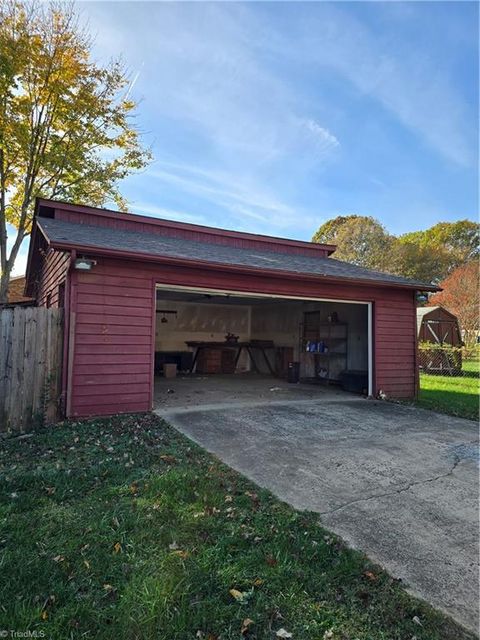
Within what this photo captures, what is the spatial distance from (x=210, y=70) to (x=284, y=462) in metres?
8.29

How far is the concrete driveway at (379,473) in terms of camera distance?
7.14ft

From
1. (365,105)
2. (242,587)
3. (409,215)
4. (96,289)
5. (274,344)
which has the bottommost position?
(242,587)

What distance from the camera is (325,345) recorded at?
10328mm

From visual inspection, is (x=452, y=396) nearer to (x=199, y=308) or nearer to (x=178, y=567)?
(x=199, y=308)

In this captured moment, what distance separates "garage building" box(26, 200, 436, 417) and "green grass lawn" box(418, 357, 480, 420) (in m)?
0.61

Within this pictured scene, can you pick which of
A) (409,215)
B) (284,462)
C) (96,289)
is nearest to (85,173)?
(96,289)

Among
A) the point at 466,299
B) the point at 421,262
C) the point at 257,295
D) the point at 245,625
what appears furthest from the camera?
the point at 421,262

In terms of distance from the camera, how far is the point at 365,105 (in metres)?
9.15

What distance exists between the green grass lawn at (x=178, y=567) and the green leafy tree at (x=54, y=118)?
11.0 metres

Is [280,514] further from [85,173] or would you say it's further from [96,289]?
[85,173]

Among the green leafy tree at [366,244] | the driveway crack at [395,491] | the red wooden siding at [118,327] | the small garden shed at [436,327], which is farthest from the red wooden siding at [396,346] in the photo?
the green leafy tree at [366,244]

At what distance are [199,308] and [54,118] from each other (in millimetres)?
7851

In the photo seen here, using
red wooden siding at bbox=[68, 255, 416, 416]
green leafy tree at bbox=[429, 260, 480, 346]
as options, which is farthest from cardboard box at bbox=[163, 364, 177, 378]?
green leafy tree at bbox=[429, 260, 480, 346]

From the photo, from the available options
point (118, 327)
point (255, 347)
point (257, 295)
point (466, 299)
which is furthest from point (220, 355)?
point (466, 299)
